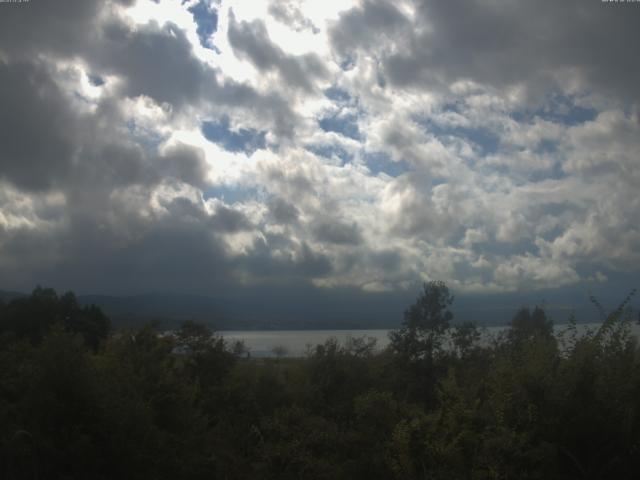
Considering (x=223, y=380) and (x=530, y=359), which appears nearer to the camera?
(x=530, y=359)

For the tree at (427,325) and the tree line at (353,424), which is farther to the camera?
the tree at (427,325)

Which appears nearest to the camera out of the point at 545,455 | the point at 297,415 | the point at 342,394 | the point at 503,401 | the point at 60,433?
the point at 545,455

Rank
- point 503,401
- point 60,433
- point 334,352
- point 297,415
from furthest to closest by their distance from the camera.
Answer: point 334,352 → point 297,415 → point 503,401 → point 60,433

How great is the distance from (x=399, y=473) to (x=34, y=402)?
1143cm

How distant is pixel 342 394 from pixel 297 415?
8012 millimetres

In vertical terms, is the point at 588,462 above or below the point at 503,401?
below

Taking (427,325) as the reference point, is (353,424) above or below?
below

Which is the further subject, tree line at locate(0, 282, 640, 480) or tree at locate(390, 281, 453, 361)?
tree at locate(390, 281, 453, 361)

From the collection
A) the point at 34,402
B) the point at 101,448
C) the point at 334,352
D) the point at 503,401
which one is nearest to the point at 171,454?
the point at 101,448

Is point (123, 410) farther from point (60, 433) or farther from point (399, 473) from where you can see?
point (399, 473)

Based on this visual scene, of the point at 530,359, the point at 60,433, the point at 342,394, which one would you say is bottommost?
the point at 342,394

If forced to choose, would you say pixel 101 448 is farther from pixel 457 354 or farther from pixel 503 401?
pixel 457 354

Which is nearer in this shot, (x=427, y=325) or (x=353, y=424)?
(x=353, y=424)

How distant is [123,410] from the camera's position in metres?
14.9
